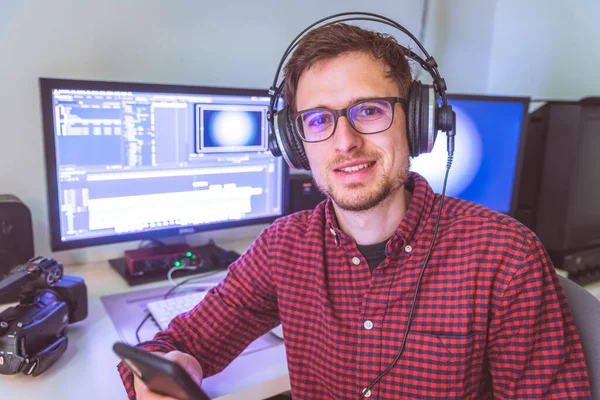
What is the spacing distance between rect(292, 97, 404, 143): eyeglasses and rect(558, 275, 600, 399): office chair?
451 mm

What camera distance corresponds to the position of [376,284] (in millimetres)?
919

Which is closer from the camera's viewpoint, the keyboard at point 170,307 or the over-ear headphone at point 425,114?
the over-ear headphone at point 425,114

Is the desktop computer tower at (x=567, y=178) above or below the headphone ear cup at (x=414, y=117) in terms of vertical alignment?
below

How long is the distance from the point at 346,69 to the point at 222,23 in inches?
30.4

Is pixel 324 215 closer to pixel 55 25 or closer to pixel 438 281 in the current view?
pixel 438 281

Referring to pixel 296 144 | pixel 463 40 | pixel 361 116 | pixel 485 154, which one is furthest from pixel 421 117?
pixel 463 40

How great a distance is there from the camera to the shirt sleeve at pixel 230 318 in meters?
0.94

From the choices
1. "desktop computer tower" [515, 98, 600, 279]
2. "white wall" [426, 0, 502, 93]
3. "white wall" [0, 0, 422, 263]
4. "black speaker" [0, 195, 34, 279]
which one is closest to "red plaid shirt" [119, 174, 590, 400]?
"black speaker" [0, 195, 34, 279]

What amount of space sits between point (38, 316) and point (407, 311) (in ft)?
2.25

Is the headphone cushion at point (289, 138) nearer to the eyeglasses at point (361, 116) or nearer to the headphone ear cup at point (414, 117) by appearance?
the eyeglasses at point (361, 116)

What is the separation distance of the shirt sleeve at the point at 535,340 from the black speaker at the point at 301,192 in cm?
87

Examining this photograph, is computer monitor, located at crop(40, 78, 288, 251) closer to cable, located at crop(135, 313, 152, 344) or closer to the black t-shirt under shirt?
cable, located at crop(135, 313, 152, 344)

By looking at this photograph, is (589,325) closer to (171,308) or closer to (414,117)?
(414,117)

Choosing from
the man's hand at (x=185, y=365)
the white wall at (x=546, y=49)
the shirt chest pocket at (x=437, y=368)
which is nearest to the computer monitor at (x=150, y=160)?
the man's hand at (x=185, y=365)
